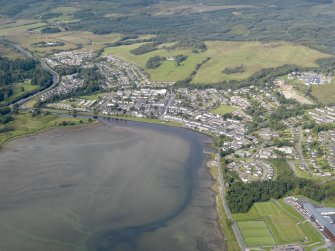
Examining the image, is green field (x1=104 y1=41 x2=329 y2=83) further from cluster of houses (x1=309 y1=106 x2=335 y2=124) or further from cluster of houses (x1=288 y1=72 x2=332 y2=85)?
cluster of houses (x1=309 y1=106 x2=335 y2=124)

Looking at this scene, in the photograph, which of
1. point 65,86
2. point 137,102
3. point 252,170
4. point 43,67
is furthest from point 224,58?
point 252,170

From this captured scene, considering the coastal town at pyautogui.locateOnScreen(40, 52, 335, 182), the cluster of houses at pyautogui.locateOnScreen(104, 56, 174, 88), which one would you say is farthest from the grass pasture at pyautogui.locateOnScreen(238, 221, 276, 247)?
the cluster of houses at pyautogui.locateOnScreen(104, 56, 174, 88)

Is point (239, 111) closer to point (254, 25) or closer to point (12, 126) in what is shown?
point (12, 126)

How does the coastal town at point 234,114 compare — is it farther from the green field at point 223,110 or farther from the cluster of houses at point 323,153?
the green field at point 223,110

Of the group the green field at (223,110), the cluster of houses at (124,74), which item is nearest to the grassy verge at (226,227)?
the green field at (223,110)

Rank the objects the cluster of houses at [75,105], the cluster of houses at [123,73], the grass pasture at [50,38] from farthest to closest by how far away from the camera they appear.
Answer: the grass pasture at [50,38] < the cluster of houses at [123,73] < the cluster of houses at [75,105]

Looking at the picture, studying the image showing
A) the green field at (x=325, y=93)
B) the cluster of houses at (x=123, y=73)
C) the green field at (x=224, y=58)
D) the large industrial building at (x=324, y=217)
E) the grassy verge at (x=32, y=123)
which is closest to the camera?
the large industrial building at (x=324, y=217)
